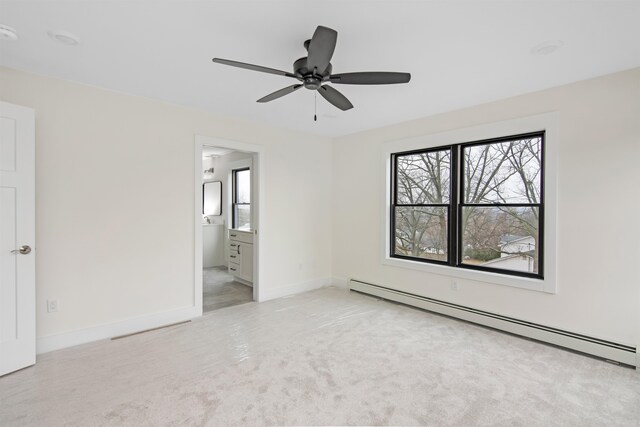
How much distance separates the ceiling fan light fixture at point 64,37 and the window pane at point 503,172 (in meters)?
3.91

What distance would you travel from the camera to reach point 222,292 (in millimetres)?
4867

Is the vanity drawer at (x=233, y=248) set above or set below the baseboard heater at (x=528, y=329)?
above

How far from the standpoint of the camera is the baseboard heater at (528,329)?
2689 millimetres

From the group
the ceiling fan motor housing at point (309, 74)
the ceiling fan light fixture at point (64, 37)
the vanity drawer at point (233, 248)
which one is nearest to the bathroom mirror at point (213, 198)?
the vanity drawer at point (233, 248)

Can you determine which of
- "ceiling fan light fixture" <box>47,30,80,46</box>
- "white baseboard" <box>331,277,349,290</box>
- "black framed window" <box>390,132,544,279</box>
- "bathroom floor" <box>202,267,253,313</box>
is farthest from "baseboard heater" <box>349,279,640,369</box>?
"ceiling fan light fixture" <box>47,30,80,46</box>

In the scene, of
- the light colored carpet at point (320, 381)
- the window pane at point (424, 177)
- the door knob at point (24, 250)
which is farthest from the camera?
the window pane at point (424, 177)

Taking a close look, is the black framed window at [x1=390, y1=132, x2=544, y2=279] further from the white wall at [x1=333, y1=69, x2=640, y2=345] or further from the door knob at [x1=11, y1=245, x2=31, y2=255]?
the door knob at [x1=11, y1=245, x2=31, y2=255]

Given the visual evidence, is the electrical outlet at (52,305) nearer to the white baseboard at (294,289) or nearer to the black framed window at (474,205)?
the white baseboard at (294,289)

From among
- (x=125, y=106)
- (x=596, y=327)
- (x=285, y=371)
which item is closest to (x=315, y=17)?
(x=125, y=106)

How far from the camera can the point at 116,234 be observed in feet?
10.5

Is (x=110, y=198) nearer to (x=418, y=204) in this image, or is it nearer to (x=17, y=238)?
(x=17, y=238)

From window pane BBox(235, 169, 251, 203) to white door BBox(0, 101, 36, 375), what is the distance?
398 centimetres

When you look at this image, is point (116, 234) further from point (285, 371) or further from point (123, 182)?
point (285, 371)

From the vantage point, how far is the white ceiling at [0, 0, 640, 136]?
188cm
